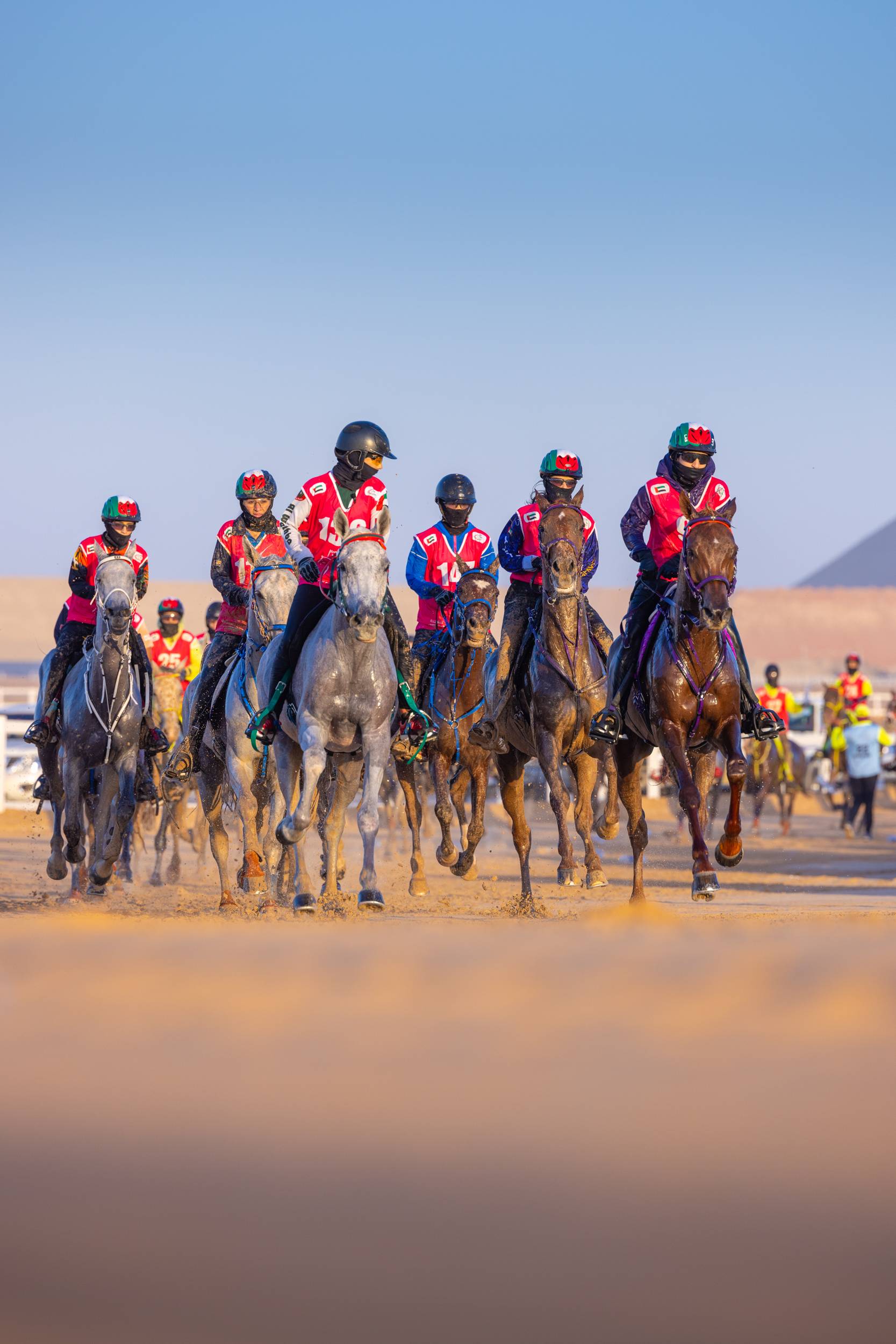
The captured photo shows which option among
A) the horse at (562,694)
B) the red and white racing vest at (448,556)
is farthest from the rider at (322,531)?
the red and white racing vest at (448,556)

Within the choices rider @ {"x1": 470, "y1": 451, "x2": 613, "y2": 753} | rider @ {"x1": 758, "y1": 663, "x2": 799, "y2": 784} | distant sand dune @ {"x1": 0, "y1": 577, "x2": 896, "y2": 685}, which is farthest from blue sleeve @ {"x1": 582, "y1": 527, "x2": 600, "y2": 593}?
distant sand dune @ {"x1": 0, "y1": 577, "x2": 896, "y2": 685}

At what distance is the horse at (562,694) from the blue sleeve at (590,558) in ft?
0.89

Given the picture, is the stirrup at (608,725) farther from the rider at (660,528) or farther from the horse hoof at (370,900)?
the horse hoof at (370,900)

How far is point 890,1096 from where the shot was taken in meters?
6.92

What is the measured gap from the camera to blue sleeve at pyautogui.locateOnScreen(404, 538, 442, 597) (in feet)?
52.8

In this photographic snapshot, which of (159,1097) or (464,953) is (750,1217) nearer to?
(159,1097)

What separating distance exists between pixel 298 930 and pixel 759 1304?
7048 millimetres

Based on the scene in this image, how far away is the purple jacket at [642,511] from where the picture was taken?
533 inches

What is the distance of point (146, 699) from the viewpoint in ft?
49.1

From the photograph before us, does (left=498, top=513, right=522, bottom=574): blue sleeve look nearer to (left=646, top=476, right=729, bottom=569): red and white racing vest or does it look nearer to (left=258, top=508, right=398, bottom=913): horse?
(left=646, top=476, right=729, bottom=569): red and white racing vest

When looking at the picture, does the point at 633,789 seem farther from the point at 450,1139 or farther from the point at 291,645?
the point at 450,1139

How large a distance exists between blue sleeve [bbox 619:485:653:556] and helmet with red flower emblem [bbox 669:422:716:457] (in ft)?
1.25

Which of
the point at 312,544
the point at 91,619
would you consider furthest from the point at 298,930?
the point at 91,619

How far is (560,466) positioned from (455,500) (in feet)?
5.90
